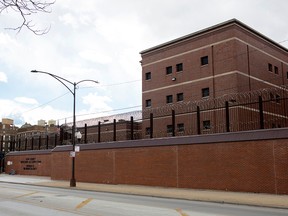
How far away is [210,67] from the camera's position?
44375 mm

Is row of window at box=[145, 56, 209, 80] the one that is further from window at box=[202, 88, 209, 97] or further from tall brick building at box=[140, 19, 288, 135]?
window at box=[202, 88, 209, 97]

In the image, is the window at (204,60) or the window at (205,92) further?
the window at (204,60)

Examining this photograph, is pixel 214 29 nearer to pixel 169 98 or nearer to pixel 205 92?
pixel 205 92

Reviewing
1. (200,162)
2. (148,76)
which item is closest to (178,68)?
(148,76)

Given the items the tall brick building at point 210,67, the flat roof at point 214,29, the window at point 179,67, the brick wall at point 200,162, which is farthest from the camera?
the window at point 179,67

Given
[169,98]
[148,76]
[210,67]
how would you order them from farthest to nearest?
[148,76] < [169,98] < [210,67]

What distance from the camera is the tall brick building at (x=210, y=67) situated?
4241 cm

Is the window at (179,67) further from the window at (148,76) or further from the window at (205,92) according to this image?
the window at (148,76)

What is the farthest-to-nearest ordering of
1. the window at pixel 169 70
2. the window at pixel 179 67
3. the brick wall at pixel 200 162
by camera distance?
the window at pixel 169 70 < the window at pixel 179 67 < the brick wall at pixel 200 162

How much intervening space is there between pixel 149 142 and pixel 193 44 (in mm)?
23241

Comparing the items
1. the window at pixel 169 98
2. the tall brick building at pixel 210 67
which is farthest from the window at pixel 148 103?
the window at pixel 169 98

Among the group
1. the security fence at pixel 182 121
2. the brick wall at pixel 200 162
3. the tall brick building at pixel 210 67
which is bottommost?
the brick wall at pixel 200 162

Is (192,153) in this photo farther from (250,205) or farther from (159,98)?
(159,98)

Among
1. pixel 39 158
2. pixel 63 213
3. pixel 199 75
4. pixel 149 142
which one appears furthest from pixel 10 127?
pixel 63 213
